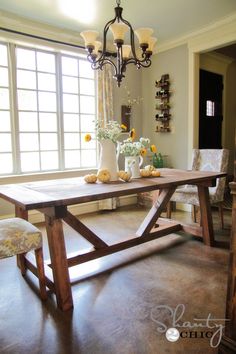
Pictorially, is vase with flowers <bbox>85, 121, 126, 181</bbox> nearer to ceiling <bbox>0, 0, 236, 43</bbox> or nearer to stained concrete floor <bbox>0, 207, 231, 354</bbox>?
stained concrete floor <bbox>0, 207, 231, 354</bbox>

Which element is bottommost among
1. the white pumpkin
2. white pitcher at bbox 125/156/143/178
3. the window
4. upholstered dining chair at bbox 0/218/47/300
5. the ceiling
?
upholstered dining chair at bbox 0/218/47/300

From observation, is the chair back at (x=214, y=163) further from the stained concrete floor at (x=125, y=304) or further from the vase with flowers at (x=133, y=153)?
the vase with flowers at (x=133, y=153)

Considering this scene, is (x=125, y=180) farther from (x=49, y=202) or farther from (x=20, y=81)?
(x=20, y=81)

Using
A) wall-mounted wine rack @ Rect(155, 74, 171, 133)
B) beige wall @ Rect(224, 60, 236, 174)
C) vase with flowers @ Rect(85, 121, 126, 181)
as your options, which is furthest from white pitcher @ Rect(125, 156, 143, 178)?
beige wall @ Rect(224, 60, 236, 174)

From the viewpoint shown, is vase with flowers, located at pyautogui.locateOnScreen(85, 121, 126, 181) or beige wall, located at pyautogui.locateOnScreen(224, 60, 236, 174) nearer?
vase with flowers, located at pyautogui.locateOnScreen(85, 121, 126, 181)

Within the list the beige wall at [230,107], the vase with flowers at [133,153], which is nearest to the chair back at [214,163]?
the vase with flowers at [133,153]

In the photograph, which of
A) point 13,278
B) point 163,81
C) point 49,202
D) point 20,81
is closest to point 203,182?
point 49,202

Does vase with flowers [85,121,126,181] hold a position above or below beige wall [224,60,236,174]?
below

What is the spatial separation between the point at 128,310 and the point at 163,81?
3.61m

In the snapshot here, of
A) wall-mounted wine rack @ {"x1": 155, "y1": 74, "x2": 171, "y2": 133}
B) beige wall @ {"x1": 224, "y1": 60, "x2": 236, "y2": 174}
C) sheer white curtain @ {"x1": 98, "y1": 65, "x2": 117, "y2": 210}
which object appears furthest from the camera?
beige wall @ {"x1": 224, "y1": 60, "x2": 236, "y2": 174}

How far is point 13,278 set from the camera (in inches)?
88.3

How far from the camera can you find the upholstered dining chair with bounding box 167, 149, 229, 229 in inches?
126

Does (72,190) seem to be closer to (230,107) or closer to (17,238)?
(17,238)

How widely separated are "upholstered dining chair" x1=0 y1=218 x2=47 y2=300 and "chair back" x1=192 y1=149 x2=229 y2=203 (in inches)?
82.9
